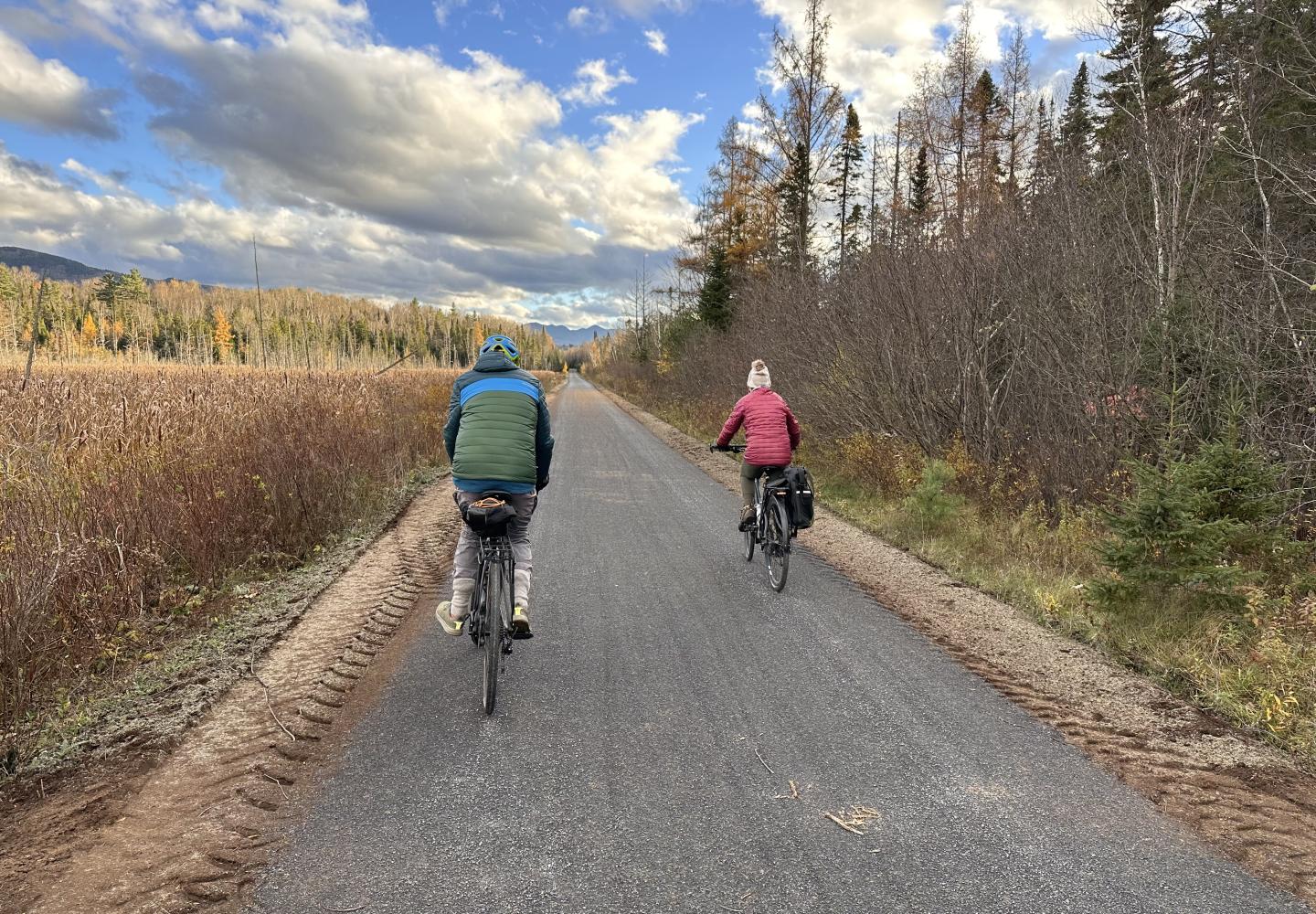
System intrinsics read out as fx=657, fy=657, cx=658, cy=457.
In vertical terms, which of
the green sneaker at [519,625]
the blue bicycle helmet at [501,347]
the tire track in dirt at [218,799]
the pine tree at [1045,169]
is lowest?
the tire track in dirt at [218,799]

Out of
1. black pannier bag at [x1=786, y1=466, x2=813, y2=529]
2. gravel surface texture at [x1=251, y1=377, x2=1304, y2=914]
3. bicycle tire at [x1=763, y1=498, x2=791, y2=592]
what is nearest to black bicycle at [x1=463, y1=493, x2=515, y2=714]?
gravel surface texture at [x1=251, y1=377, x2=1304, y2=914]

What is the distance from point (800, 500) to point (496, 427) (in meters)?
3.37

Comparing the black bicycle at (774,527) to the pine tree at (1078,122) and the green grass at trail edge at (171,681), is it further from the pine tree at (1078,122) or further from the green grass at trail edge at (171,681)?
the pine tree at (1078,122)

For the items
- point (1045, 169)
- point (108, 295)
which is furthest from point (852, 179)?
point (108, 295)

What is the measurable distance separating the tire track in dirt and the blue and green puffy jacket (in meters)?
1.50

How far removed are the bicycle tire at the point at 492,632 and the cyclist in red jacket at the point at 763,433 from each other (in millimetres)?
3493

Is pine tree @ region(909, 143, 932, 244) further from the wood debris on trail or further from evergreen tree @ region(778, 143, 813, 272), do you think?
the wood debris on trail

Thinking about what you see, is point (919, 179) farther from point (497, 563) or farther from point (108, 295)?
point (108, 295)

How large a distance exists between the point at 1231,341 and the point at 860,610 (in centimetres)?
481

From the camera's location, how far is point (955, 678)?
4.44 metres

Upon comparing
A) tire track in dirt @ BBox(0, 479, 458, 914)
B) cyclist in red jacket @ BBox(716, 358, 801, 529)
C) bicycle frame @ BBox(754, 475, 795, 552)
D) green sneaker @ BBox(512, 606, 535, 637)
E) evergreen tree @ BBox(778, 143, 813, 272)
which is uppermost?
evergreen tree @ BBox(778, 143, 813, 272)

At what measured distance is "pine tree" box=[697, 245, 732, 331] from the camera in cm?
2809

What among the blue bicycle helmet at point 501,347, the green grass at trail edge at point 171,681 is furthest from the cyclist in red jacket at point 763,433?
the green grass at trail edge at point 171,681

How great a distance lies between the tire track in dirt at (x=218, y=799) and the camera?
2410 mm
